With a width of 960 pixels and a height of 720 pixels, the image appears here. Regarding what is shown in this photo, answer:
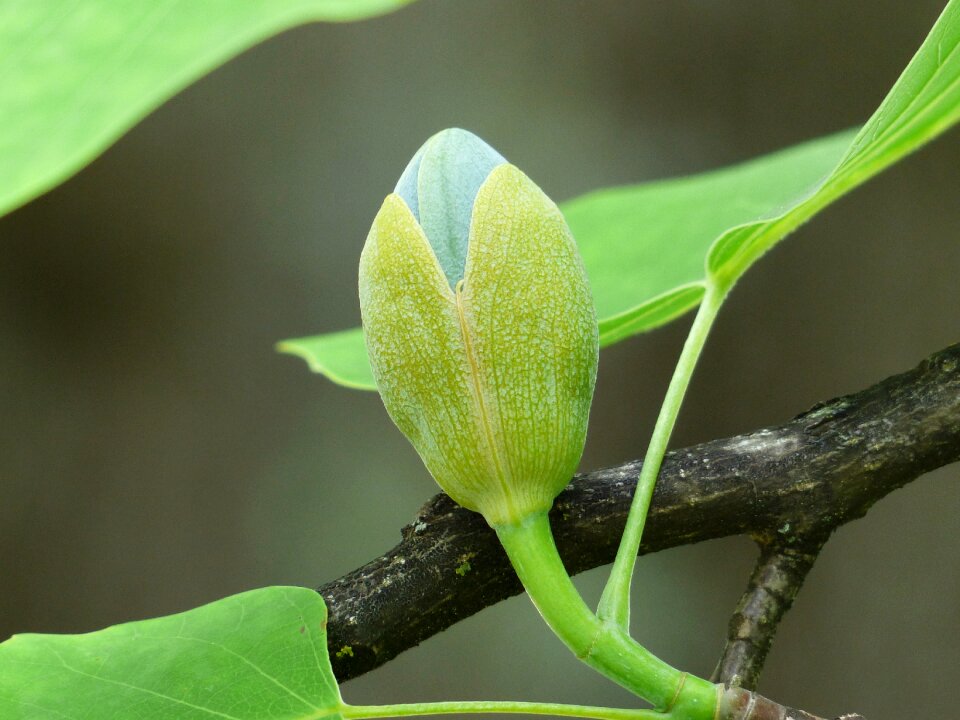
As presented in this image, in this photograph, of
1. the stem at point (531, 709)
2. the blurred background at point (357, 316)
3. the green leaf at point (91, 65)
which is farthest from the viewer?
the blurred background at point (357, 316)

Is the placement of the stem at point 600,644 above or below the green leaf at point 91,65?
below

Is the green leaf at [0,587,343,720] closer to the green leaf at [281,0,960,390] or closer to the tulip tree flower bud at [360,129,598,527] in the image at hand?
the tulip tree flower bud at [360,129,598,527]

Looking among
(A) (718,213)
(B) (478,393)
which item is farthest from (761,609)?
(A) (718,213)

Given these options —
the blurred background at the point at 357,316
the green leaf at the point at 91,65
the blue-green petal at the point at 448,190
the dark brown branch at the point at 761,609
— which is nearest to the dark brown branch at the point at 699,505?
the dark brown branch at the point at 761,609

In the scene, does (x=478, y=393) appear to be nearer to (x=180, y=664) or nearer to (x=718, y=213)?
(x=180, y=664)

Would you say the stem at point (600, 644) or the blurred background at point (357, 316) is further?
the blurred background at point (357, 316)

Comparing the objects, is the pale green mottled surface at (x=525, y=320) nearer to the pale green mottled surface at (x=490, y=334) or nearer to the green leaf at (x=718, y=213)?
the pale green mottled surface at (x=490, y=334)

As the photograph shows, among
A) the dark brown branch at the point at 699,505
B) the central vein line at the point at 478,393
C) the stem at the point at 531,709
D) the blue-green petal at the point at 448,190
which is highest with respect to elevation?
the blue-green petal at the point at 448,190

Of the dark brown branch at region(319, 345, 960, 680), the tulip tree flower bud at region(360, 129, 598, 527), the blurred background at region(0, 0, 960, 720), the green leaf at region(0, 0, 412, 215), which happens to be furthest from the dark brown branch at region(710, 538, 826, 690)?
the blurred background at region(0, 0, 960, 720)
